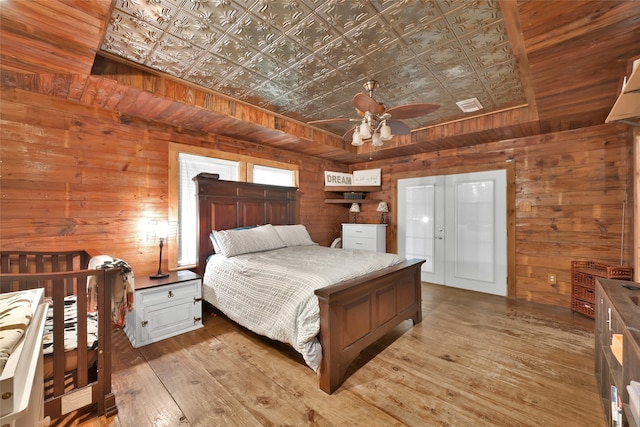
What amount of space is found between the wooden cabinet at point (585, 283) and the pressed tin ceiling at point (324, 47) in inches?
88.3

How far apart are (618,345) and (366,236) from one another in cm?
396

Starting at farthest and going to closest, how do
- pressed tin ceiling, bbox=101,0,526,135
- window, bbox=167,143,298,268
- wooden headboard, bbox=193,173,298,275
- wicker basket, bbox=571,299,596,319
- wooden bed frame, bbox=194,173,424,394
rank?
1. wooden headboard, bbox=193,173,298,275
2. window, bbox=167,143,298,268
3. wicker basket, bbox=571,299,596,319
4. wooden bed frame, bbox=194,173,424,394
5. pressed tin ceiling, bbox=101,0,526,135

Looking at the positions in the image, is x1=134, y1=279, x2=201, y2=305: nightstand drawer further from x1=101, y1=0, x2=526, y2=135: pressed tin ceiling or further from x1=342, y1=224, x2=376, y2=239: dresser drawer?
x1=342, y1=224, x2=376, y2=239: dresser drawer

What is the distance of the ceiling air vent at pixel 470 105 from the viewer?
320 centimetres

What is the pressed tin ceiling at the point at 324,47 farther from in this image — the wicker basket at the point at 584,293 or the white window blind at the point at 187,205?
the wicker basket at the point at 584,293

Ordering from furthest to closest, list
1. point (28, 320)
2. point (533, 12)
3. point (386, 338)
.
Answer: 1. point (386, 338)
2. point (533, 12)
3. point (28, 320)

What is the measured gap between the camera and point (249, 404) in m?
1.78

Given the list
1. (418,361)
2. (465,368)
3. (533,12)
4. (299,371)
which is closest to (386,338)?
(418,361)

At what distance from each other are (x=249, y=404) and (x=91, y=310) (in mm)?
1377

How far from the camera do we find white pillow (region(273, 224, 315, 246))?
155 inches

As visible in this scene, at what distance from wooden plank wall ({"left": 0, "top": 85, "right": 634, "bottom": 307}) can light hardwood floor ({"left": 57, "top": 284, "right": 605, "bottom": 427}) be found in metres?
1.08

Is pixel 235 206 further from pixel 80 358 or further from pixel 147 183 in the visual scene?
pixel 80 358

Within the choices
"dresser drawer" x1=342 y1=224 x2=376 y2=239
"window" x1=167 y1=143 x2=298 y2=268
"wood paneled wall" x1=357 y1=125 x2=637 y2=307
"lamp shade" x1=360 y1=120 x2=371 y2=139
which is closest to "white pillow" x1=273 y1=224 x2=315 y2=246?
"window" x1=167 y1=143 x2=298 y2=268

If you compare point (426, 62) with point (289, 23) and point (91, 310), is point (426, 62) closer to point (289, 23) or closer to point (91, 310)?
point (289, 23)
